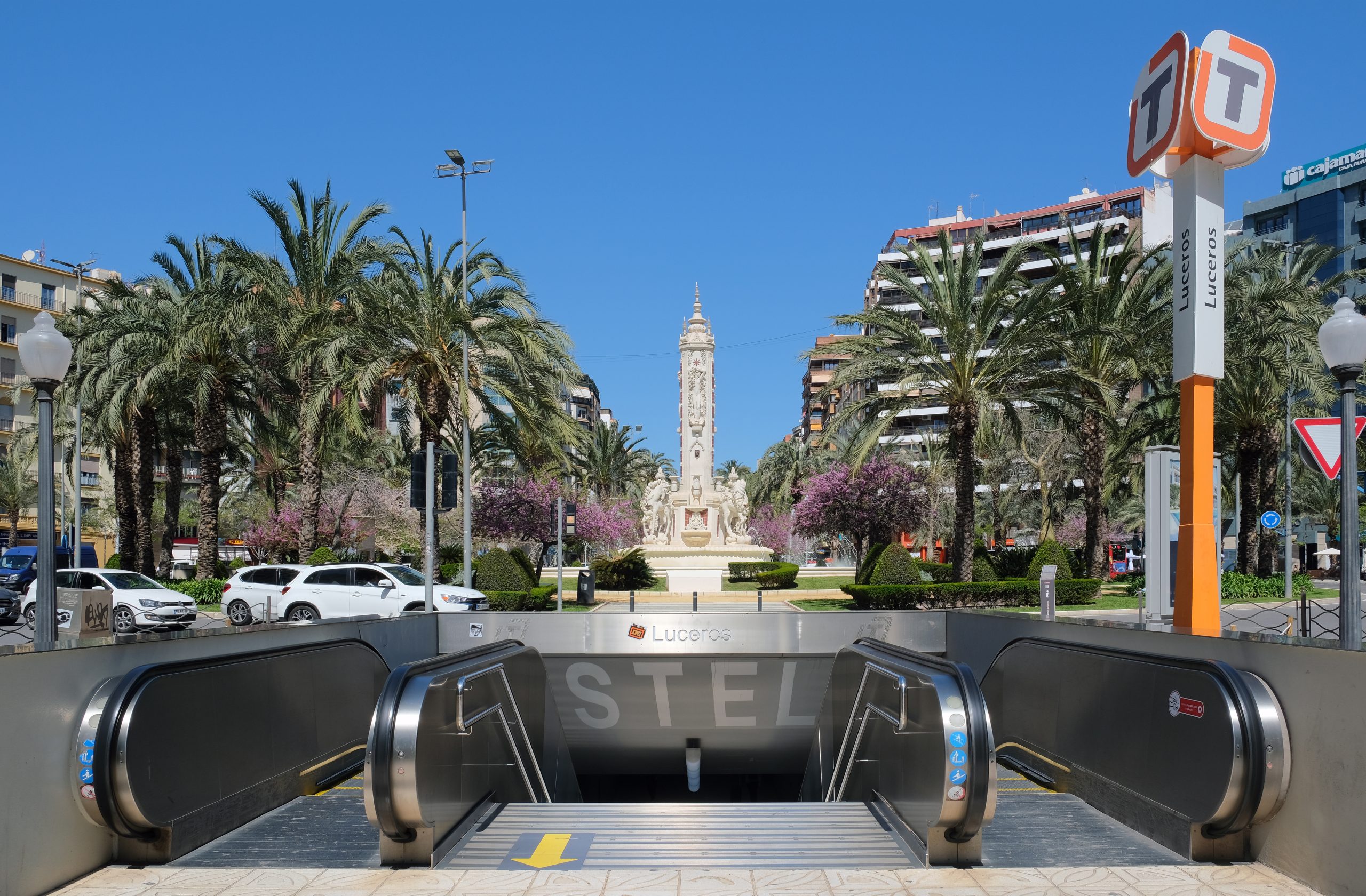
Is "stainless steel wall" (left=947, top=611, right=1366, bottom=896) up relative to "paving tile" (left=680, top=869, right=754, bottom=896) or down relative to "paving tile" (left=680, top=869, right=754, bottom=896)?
up

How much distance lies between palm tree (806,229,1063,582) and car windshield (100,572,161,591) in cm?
1715

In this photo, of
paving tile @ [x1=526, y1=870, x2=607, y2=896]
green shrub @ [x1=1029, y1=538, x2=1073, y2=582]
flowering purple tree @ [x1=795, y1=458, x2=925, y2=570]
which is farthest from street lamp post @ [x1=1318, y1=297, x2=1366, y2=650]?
flowering purple tree @ [x1=795, y1=458, x2=925, y2=570]

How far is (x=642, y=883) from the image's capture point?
5.12 metres

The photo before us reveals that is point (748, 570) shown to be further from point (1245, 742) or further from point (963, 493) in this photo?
point (1245, 742)

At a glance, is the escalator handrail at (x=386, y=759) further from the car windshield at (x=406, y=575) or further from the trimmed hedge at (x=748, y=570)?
the trimmed hedge at (x=748, y=570)

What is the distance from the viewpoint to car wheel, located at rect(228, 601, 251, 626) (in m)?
23.7

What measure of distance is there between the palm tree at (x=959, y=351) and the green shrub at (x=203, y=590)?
1866 centimetres

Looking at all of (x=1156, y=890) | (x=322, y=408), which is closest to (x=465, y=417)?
(x=322, y=408)

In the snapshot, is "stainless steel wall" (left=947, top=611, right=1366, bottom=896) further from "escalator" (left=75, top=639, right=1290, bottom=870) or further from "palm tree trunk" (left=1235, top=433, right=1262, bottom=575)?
"palm tree trunk" (left=1235, top=433, right=1262, bottom=575)

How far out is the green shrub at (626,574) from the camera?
3897cm

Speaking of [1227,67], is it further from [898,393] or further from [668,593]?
[668,593]

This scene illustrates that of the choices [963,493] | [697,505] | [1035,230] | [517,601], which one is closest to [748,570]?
[697,505]

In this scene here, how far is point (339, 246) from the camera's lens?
26625mm

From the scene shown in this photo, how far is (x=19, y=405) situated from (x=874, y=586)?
5968 cm
